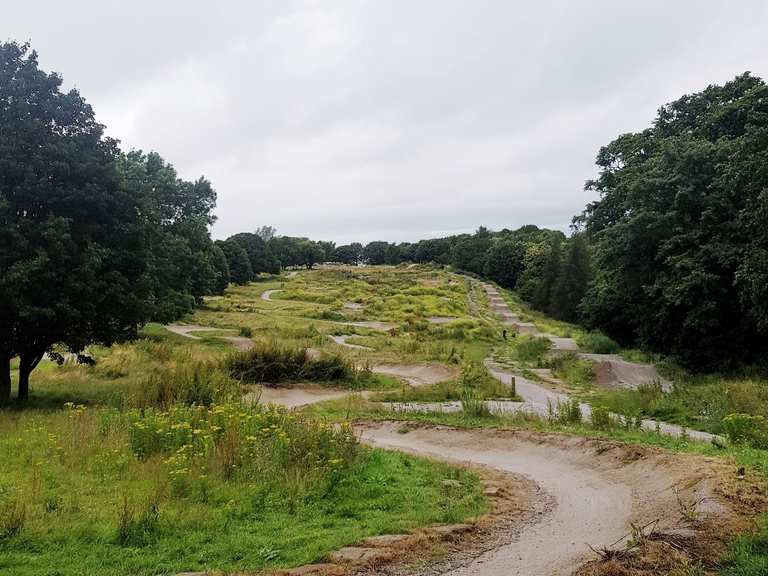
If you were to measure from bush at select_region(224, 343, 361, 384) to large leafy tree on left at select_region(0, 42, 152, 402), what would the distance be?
24.8 feet

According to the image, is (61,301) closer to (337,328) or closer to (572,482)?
(572,482)

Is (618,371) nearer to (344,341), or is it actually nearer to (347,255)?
(344,341)

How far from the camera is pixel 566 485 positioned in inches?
411

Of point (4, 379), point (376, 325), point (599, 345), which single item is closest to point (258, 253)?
point (376, 325)

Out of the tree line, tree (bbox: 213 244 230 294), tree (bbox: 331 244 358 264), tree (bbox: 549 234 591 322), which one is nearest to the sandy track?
the tree line

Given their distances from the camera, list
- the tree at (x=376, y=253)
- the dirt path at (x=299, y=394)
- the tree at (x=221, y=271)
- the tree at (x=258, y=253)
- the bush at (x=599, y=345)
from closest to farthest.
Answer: the dirt path at (x=299, y=394)
the bush at (x=599, y=345)
the tree at (x=221, y=271)
the tree at (x=258, y=253)
the tree at (x=376, y=253)

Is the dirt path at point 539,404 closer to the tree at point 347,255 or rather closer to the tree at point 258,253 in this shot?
the tree at point 258,253

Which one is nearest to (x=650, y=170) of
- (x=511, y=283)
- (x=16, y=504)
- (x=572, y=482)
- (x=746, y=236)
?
(x=746, y=236)

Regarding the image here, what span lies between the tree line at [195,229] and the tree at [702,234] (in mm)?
78

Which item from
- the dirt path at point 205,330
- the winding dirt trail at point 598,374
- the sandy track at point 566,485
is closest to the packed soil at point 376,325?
the dirt path at point 205,330

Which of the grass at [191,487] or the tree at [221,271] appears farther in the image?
the tree at [221,271]

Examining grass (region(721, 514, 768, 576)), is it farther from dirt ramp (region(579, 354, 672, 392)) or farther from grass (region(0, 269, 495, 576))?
dirt ramp (region(579, 354, 672, 392))

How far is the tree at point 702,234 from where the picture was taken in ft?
79.9

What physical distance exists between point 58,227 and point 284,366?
40.6ft
